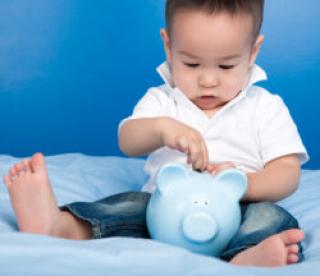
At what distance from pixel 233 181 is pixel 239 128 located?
0.28 meters

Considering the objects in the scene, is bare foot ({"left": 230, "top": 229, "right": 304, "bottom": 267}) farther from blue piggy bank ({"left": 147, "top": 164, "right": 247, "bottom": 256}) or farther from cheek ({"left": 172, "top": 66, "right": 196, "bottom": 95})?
cheek ({"left": 172, "top": 66, "right": 196, "bottom": 95})

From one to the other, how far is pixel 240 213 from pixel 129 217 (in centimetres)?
19

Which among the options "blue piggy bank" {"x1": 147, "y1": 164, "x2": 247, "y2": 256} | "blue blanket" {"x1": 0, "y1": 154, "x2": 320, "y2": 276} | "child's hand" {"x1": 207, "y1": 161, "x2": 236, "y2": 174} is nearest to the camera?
"blue blanket" {"x1": 0, "y1": 154, "x2": 320, "y2": 276}

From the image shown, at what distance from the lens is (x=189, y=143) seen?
4.03 feet

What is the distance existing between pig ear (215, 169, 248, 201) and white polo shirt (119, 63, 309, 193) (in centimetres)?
23

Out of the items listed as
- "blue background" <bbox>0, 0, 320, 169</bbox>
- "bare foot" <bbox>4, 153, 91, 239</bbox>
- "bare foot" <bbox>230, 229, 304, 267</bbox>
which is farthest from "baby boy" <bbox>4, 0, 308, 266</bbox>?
"blue background" <bbox>0, 0, 320, 169</bbox>

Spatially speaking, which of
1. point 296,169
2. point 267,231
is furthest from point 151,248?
point 296,169

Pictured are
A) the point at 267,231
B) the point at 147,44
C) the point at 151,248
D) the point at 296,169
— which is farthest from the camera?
the point at 147,44

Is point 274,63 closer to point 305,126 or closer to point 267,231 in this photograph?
point 305,126

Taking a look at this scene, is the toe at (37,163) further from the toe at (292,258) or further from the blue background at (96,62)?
the blue background at (96,62)

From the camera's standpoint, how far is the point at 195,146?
123cm

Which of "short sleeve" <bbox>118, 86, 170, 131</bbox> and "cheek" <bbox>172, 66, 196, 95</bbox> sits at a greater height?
"cheek" <bbox>172, 66, 196, 95</bbox>

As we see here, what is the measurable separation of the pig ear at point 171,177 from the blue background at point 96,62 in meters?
1.30

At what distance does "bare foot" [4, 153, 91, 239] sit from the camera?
46.3 inches
